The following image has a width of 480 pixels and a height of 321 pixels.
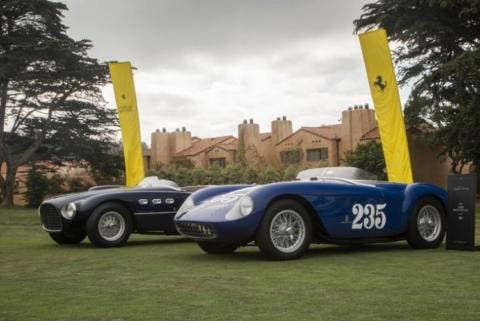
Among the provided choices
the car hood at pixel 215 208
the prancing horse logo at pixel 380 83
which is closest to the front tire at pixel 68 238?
the car hood at pixel 215 208

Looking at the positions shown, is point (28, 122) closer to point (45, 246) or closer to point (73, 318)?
point (45, 246)

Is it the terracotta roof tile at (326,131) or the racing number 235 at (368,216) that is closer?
the racing number 235 at (368,216)

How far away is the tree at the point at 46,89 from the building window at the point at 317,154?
70.2 feet

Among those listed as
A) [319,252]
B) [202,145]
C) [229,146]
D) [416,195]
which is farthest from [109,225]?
[202,145]

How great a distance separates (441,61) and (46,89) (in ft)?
73.4

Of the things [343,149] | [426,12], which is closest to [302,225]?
[426,12]

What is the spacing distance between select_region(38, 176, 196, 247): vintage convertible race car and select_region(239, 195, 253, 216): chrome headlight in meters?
3.53

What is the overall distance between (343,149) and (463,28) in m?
22.2

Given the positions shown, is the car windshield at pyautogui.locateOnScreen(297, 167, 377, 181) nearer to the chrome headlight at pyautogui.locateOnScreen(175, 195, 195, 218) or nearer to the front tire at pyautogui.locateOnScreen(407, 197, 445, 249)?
the front tire at pyautogui.locateOnScreen(407, 197, 445, 249)

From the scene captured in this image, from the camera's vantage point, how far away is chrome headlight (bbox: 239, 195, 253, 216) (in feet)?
24.4

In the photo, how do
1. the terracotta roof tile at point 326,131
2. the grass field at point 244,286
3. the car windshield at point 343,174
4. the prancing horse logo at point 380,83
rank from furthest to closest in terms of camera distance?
the terracotta roof tile at point 326,131 → the prancing horse logo at point 380,83 → the car windshield at point 343,174 → the grass field at point 244,286

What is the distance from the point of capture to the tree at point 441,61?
29.4 metres

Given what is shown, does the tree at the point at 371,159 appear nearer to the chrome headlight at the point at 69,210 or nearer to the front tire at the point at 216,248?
the chrome headlight at the point at 69,210

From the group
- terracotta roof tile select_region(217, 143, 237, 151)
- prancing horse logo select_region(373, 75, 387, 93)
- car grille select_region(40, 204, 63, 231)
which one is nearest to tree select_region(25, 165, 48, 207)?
terracotta roof tile select_region(217, 143, 237, 151)
